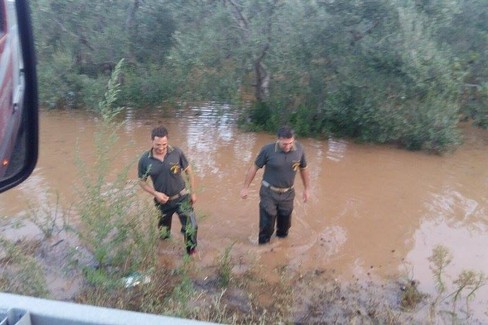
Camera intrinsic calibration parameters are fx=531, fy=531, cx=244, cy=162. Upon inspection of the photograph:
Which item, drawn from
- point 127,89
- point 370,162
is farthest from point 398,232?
point 127,89

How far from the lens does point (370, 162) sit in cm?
1041

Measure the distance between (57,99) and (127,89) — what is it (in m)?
1.78

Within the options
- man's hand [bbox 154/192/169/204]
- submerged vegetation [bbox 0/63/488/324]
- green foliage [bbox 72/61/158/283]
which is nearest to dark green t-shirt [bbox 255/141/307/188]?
submerged vegetation [bbox 0/63/488/324]

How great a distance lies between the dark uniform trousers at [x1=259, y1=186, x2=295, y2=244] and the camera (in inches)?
251

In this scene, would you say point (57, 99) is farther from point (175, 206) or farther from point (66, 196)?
point (175, 206)

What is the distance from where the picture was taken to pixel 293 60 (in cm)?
1140

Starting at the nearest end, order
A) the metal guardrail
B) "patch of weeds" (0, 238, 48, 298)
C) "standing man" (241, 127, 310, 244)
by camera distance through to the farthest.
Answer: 1. the metal guardrail
2. "patch of weeds" (0, 238, 48, 298)
3. "standing man" (241, 127, 310, 244)

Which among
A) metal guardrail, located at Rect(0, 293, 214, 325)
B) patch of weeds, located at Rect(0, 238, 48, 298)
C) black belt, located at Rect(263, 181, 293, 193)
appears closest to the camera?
metal guardrail, located at Rect(0, 293, 214, 325)

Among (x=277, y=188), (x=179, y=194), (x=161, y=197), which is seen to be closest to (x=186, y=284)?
(x=161, y=197)

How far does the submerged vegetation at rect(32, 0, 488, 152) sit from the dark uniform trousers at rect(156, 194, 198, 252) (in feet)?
19.4

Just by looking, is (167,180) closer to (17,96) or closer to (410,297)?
(410,297)

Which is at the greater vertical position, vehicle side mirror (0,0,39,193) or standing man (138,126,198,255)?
vehicle side mirror (0,0,39,193)

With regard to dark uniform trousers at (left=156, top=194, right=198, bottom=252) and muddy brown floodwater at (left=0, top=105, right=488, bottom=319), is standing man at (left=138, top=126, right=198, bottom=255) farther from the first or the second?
muddy brown floodwater at (left=0, top=105, right=488, bottom=319)

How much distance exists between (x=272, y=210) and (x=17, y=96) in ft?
15.1
